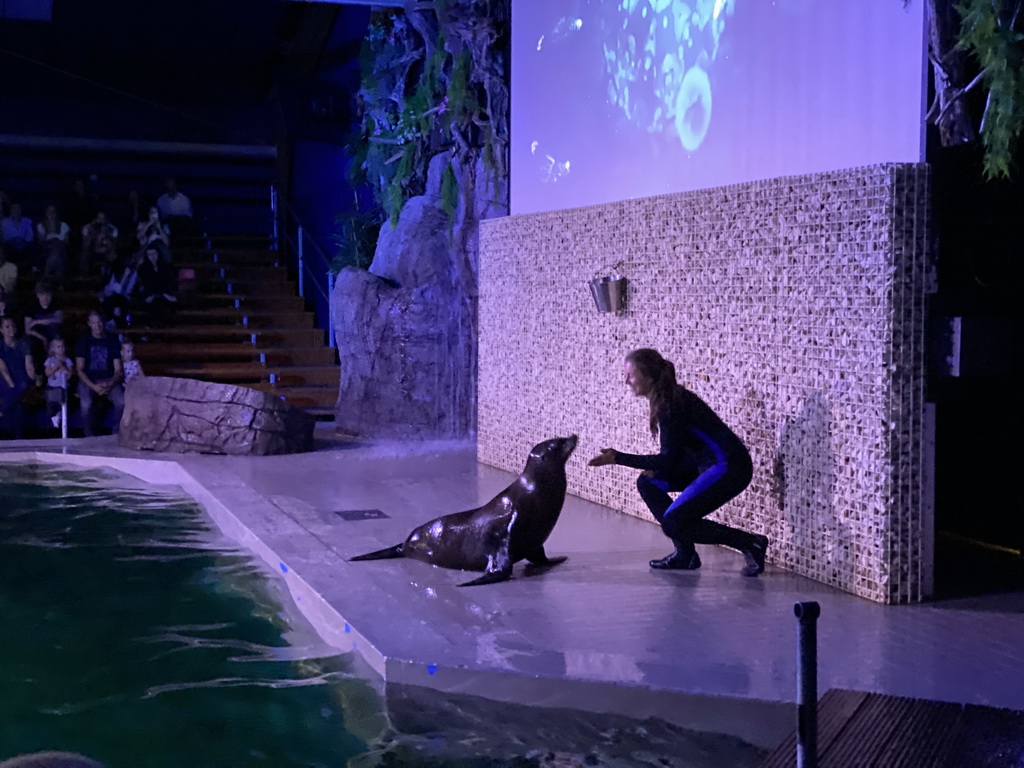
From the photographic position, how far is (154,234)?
587 inches

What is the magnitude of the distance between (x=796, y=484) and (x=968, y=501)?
41.3 inches

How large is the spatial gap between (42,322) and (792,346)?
8.97m

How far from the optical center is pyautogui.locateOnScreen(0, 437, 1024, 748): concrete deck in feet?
12.9

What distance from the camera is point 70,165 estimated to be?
59.9ft

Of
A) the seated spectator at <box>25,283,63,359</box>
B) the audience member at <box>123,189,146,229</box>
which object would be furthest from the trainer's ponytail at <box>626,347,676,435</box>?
the audience member at <box>123,189,146,229</box>

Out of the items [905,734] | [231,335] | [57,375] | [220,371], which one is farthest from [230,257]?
[905,734]

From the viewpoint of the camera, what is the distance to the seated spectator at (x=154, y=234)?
14.6 metres

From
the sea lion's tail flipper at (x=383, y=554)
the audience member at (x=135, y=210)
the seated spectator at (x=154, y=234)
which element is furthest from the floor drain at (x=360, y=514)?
the audience member at (x=135, y=210)

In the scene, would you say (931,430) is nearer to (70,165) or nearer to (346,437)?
(346,437)

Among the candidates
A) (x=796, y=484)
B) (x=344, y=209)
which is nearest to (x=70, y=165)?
(x=344, y=209)

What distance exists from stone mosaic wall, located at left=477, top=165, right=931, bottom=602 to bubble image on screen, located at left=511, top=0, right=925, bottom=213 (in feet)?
0.78

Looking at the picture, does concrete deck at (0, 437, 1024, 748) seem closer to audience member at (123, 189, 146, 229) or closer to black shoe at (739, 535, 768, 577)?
black shoe at (739, 535, 768, 577)

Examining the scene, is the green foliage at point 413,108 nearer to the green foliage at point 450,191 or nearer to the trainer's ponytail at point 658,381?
the green foliage at point 450,191

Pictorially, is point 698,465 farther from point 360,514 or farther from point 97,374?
point 97,374
